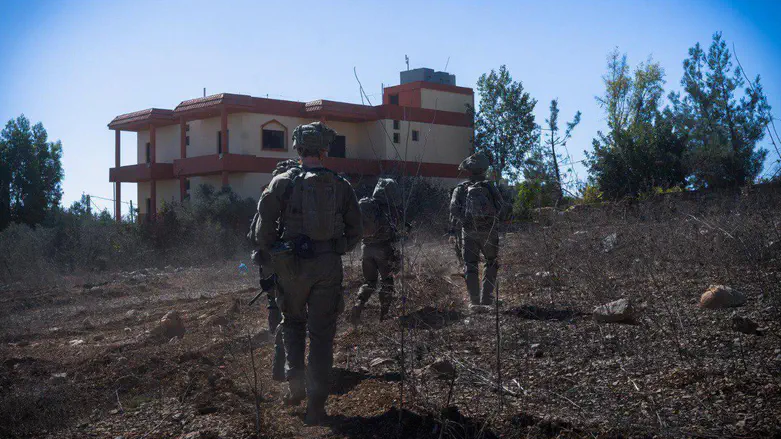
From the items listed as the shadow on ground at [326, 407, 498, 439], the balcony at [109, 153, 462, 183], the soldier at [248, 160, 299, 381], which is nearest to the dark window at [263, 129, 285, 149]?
the balcony at [109, 153, 462, 183]

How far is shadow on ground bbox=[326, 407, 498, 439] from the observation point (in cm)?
332

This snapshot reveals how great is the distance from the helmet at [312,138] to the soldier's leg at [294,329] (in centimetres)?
89

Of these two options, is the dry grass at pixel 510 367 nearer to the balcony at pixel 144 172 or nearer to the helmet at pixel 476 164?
the helmet at pixel 476 164

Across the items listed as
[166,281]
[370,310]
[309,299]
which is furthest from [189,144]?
[309,299]

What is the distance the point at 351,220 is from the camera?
427cm

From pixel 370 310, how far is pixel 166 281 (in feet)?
26.4

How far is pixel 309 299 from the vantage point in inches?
162

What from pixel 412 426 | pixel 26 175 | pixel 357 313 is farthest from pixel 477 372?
pixel 26 175

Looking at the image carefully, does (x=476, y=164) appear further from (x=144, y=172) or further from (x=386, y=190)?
(x=144, y=172)

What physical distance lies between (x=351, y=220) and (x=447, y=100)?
2525cm

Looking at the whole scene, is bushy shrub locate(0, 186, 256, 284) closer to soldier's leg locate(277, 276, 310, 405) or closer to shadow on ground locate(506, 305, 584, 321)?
shadow on ground locate(506, 305, 584, 321)

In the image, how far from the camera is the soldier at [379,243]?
Result: 6.61 meters

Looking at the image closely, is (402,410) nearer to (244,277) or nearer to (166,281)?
(244,277)

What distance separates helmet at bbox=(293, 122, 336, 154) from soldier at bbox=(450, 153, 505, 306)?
2.95 metres
